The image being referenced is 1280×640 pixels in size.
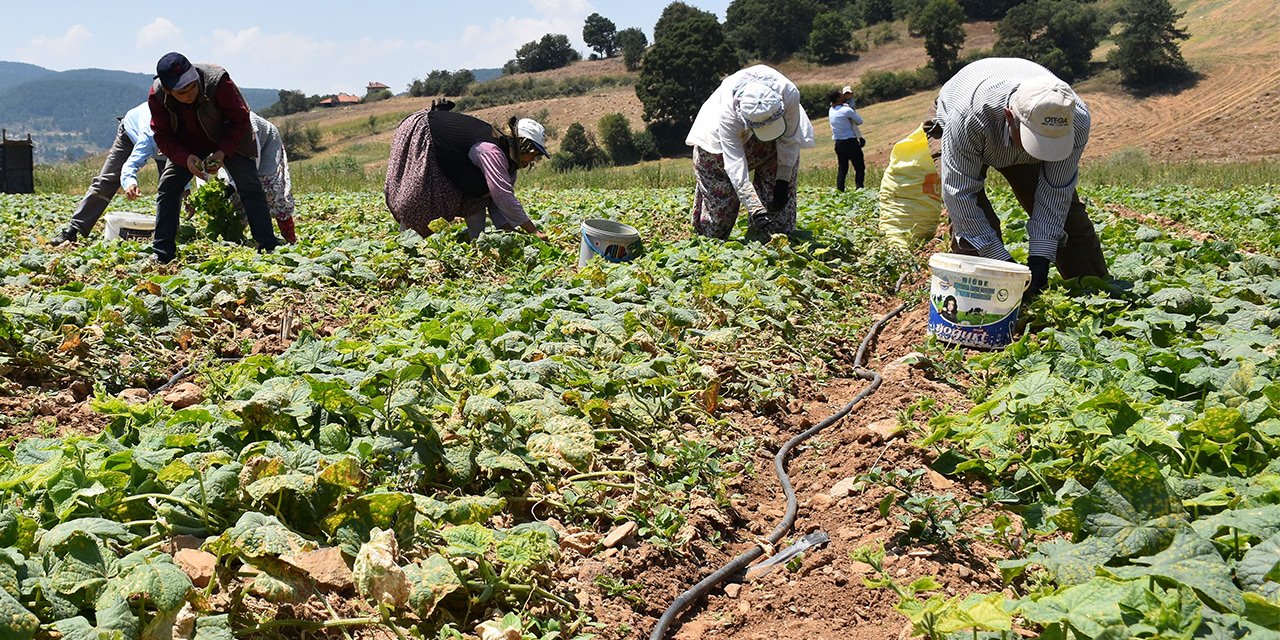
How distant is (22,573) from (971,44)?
205 ft

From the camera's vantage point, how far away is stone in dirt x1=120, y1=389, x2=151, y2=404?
3.80 m

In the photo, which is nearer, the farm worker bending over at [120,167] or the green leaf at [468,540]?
the green leaf at [468,540]

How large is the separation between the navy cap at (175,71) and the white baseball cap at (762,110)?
11.2 feet

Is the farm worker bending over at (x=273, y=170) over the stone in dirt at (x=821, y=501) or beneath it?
over

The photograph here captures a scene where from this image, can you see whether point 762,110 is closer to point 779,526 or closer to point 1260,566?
point 779,526

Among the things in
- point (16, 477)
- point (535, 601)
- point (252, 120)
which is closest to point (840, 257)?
point (252, 120)

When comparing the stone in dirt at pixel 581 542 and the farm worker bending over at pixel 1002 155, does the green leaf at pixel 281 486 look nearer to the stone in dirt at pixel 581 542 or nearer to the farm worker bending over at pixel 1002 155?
the stone in dirt at pixel 581 542

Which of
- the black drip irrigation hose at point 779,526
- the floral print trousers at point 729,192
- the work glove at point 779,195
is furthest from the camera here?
the work glove at point 779,195

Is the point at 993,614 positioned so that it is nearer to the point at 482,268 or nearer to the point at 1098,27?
the point at 482,268

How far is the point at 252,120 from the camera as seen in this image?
7.02m

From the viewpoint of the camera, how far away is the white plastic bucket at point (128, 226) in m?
7.62

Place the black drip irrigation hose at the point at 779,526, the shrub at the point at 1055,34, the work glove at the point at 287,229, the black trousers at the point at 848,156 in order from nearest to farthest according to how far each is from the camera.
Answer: the black drip irrigation hose at the point at 779,526, the work glove at the point at 287,229, the black trousers at the point at 848,156, the shrub at the point at 1055,34

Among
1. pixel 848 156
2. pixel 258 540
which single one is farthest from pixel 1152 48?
pixel 258 540

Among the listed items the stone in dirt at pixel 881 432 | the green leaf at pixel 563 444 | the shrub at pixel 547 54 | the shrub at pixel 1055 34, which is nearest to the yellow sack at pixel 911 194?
the stone in dirt at pixel 881 432
